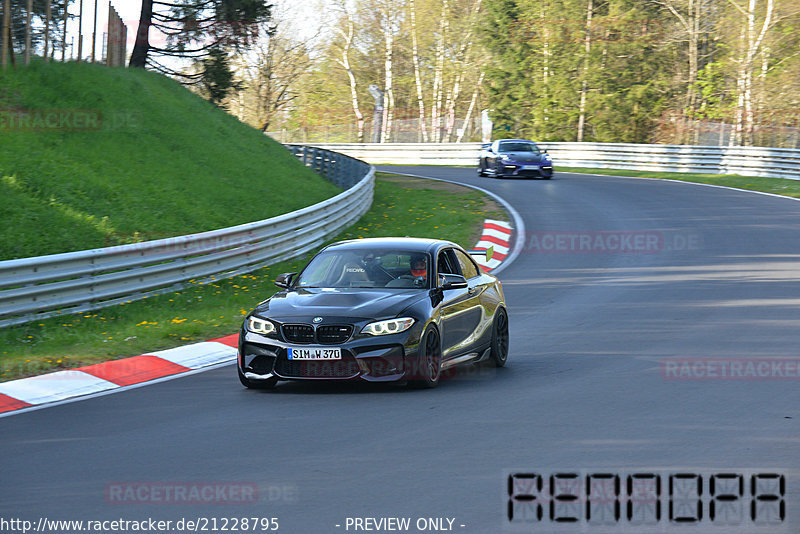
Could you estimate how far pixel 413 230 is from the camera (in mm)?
24203

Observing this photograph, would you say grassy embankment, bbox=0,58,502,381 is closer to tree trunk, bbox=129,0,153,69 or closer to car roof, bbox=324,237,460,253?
tree trunk, bbox=129,0,153,69

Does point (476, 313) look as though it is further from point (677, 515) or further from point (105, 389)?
point (677, 515)

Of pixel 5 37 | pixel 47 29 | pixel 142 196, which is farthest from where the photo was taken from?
pixel 47 29

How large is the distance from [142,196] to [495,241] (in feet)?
24.8

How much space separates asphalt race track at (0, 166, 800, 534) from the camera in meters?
5.86

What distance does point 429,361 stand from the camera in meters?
9.55

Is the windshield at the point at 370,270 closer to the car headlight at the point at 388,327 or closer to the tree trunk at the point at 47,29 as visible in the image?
the car headlight at the point at 388,327

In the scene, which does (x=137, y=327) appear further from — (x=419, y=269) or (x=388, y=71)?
(x=388, y=71)

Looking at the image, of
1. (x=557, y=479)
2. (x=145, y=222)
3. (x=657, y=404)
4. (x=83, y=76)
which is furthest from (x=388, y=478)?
(x=83, y=76)

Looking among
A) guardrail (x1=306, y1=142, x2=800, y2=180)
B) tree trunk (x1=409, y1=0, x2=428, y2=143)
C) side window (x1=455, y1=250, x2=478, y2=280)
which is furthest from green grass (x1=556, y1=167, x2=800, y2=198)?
tree trunk (x1=409, y1=0, x2=428, y2=143)

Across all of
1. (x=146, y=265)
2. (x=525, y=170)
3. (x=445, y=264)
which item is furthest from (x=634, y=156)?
(x=445, y=264)

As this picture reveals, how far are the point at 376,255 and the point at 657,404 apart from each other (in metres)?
3.21

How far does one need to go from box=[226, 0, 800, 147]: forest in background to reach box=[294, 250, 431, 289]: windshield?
133 feet

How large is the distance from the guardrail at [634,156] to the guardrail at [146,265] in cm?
2185
